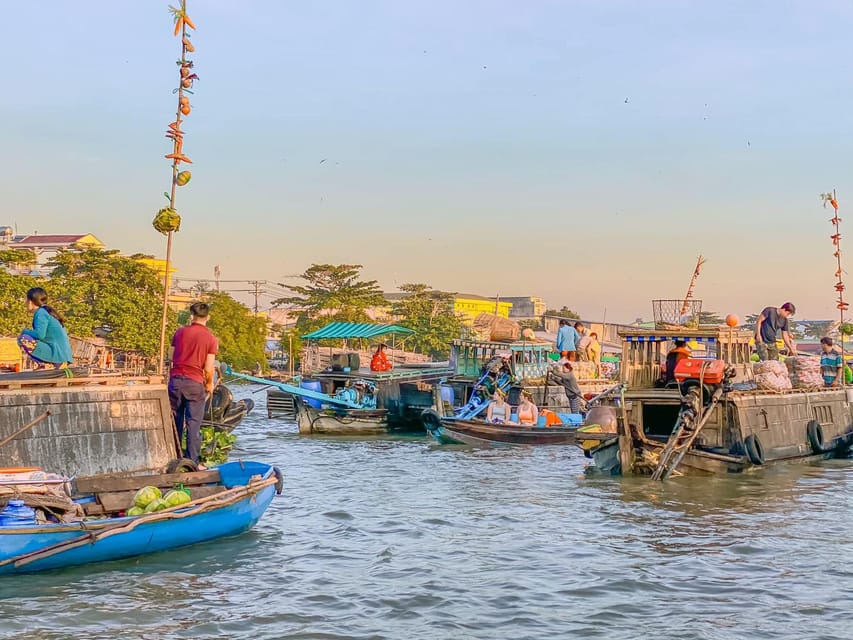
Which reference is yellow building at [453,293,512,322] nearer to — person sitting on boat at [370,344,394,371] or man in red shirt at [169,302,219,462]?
person sitting on boat at [370,344,394,371]

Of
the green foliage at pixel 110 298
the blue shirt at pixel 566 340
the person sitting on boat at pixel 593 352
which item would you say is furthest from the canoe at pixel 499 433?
the green foliage at pixel 110 298

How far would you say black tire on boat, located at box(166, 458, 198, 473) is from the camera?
12.0 metres

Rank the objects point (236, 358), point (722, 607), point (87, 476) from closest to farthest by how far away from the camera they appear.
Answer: point (722, 607) < point (87, 476) < point (236, 358)

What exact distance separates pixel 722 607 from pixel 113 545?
6.02 meters

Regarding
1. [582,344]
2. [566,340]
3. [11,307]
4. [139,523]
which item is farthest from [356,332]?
[139,523]

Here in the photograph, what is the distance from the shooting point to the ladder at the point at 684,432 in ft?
53.7

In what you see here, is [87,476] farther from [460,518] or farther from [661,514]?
[661,514]

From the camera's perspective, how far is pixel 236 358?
7156 centimetres

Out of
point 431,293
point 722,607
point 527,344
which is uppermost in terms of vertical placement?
point 431,293

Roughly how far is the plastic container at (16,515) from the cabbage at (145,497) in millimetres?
1081

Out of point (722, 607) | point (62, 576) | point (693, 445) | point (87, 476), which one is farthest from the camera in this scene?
point (693, 445)

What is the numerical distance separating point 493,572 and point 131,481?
13.7 feet

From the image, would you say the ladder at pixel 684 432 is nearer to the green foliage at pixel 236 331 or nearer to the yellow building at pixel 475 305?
the green foliage at pixel 236 331

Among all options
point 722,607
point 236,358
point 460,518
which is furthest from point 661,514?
point 236,358
